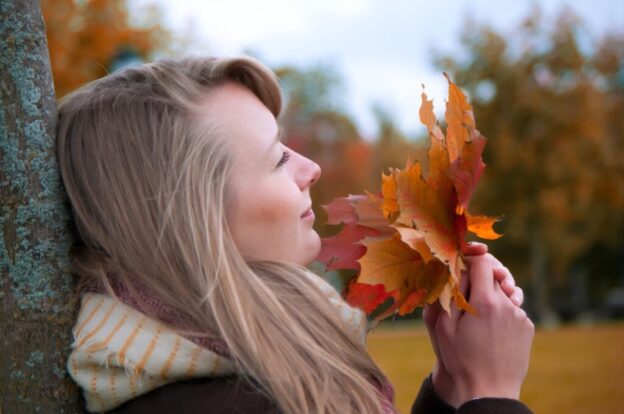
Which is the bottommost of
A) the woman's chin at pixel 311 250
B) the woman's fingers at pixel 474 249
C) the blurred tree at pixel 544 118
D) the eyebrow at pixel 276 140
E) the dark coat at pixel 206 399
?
the blurred tree at pixel 544 118

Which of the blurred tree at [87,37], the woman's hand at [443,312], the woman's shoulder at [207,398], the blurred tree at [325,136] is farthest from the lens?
the blurred tree at [325,136]

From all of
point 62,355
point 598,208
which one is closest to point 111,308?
point 62,355

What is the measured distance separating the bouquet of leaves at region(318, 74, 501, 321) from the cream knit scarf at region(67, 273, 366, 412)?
431 mm

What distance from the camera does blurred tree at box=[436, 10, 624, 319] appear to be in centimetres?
2436

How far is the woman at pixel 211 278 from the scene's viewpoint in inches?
67.6

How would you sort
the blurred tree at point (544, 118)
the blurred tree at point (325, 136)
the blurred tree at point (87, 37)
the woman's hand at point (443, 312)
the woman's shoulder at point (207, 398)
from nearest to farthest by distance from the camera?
1. the woman's shoulder at point (207, 398)
2. the woman's hand at point (443, 312)
3. the blurred tree at point (87, 37)
4. the blurred tree at point (544, 118)
5. the blurred tree at point (325, 136)

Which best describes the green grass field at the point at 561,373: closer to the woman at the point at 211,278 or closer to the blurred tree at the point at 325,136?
the woman at the point at 211,278

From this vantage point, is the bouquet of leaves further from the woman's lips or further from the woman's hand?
the woman's lips

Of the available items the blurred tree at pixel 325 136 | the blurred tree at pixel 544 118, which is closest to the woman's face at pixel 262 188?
the blurred tree at pixel 544 118

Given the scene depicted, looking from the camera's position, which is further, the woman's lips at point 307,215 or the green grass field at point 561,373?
the green grass field at point 561,373

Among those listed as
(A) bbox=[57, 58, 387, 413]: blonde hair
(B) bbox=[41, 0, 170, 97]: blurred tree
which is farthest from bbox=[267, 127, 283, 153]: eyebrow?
(B) bbox=[41, 0, 170, 97]: blurred tree

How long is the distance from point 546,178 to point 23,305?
2443 centimetres

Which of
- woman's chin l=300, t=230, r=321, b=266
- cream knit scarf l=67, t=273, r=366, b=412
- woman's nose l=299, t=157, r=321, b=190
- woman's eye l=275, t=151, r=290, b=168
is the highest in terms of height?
woman's eye l=275, t=151, r=290, b=168

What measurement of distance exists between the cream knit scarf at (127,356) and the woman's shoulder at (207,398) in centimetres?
2
